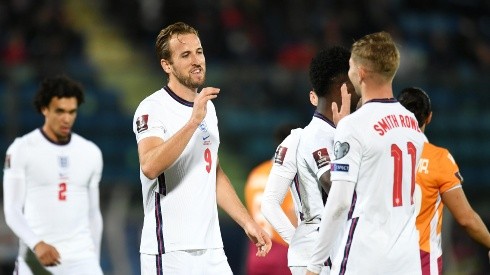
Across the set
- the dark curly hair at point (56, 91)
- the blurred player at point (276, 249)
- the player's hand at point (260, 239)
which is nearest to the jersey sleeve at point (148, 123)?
the player's hand at point (260, 239)

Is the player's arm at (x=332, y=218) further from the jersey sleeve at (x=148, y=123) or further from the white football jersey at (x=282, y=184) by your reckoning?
the jersey sleeve at (x=148, y=123)

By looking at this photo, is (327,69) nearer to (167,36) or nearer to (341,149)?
(167,36)

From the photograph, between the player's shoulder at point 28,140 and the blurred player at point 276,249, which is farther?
the blurred player at point 276,249

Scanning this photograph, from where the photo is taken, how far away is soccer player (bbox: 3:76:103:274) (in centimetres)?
783

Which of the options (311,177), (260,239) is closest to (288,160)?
(311,177)

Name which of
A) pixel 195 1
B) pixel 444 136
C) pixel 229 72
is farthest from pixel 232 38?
pixel 444 136

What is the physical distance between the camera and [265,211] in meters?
6.13

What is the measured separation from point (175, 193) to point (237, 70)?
692cm

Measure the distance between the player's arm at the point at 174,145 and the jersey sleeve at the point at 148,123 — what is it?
15 cm

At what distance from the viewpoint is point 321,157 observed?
5777 millimetres

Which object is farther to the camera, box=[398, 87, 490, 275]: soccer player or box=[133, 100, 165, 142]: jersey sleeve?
box=[398, 87, 490, 275]: soccer player

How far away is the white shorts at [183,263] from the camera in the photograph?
5.73 m

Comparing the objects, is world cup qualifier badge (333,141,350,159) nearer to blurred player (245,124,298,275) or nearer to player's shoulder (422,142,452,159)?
player's shoulder (422,142,452,159)

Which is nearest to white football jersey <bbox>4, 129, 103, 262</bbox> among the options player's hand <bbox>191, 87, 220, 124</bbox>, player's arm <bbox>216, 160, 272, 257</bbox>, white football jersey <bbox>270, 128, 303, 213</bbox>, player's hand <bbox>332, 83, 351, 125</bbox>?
player's arm <bbox>216, 160, 272, 257</bbox>
